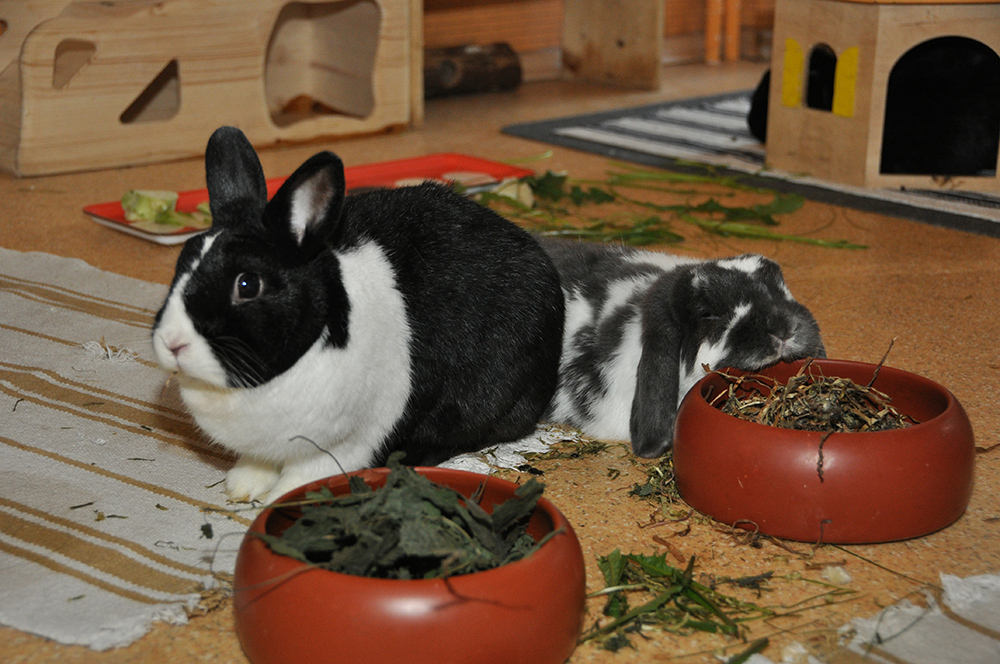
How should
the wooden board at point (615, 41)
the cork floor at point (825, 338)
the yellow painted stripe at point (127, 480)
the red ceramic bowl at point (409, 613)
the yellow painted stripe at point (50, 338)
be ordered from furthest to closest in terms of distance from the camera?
the wooden board at point (615, 41) → the yellow painted stripe at point (50, 338) → the yellow painted stripe at point (127, 480) → the cork floor at point (825, 338) → the red ceramic bowl at point (409, 613)

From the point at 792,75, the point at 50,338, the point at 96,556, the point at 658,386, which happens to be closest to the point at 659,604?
the point at 658,386

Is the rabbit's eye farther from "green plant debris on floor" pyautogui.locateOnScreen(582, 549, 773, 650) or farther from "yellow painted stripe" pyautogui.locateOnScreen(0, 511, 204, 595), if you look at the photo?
"green plant debris on floor" pyautogui.locateOnScreen(582, 549, 773, 650)

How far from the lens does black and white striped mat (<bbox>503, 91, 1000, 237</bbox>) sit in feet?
10.8

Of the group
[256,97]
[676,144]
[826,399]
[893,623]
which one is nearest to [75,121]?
[256,97]

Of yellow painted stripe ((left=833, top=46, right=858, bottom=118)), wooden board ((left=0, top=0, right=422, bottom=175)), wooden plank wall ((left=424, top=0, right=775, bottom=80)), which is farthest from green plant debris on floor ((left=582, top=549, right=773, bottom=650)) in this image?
wooden plank wall ((left=424, top=0, right=775, bottom=80))

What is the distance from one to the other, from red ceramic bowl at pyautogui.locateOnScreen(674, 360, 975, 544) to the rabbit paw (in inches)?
24.3

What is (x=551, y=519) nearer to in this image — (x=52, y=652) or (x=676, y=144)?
(x=52, y=652)

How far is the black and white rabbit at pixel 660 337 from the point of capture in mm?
1712

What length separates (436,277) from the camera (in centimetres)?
165

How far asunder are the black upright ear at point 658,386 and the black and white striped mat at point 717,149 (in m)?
1.73

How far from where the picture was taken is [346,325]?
4.77 ft

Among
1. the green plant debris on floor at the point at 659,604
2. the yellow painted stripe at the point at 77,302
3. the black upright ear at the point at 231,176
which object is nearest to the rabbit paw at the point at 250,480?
the black upright ear at the point at 231,176

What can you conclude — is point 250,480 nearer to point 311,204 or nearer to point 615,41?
point 311,204

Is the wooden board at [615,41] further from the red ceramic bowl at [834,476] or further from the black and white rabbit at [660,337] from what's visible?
the red ceramic bowl at [834,476]
